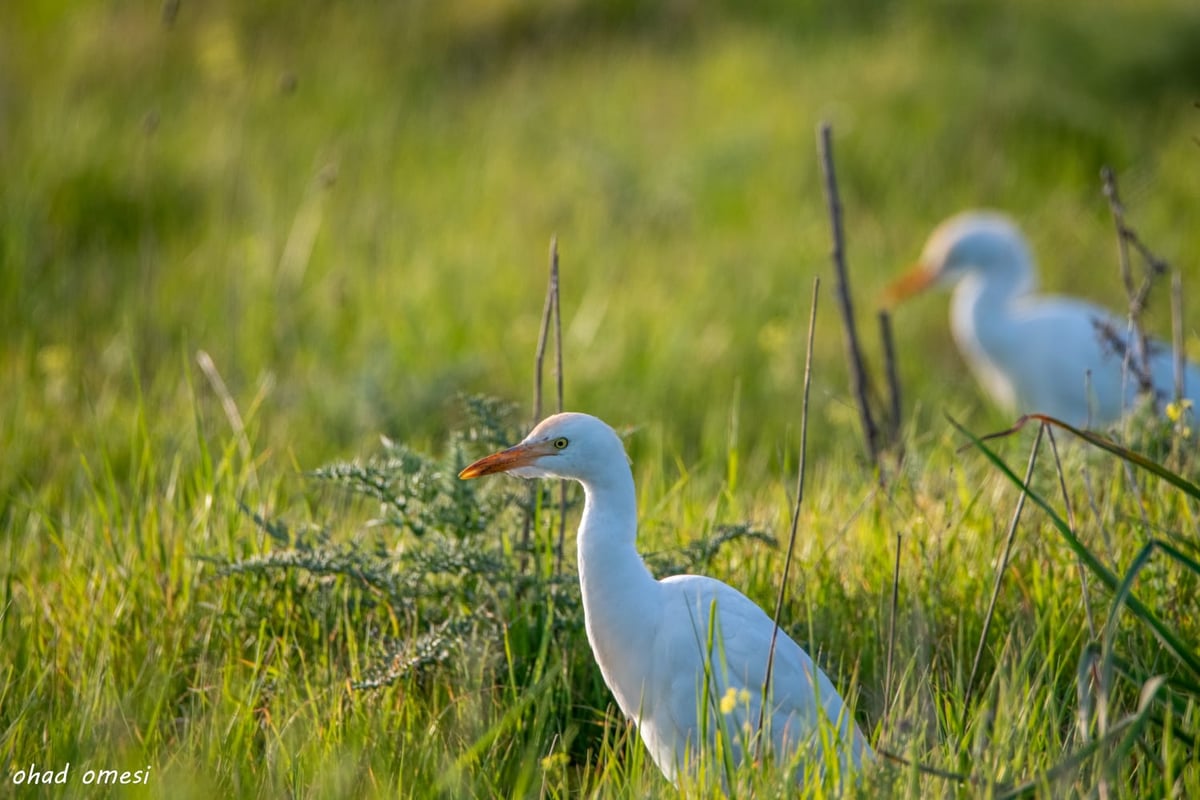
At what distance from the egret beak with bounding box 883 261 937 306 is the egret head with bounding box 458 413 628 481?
426 cm

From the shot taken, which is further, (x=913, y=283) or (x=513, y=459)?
Result: (x=913, y=283)

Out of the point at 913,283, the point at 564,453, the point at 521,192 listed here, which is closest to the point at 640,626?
the point at 564,453

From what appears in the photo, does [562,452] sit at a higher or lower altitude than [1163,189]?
lower

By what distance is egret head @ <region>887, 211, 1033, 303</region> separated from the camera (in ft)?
21.0

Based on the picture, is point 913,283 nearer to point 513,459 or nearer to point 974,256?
point 974,256

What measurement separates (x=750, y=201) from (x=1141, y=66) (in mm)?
3128

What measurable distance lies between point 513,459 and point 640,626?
1.39 feet

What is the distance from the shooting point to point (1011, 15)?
969 cm

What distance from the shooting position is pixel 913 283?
21.5 ft

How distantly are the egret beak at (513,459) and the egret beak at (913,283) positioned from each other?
433 centimetres

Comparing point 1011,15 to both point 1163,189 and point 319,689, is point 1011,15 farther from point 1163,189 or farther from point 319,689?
point 319,689

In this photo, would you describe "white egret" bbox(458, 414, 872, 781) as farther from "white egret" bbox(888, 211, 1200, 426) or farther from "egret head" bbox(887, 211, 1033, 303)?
"egret head" bbox(887, 211, 1033, 303)

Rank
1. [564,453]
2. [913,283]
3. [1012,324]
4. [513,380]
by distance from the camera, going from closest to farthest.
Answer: [564,453], [513,380], [1012,324], [913,283]

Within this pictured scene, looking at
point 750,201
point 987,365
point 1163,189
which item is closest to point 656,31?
point 750,201
